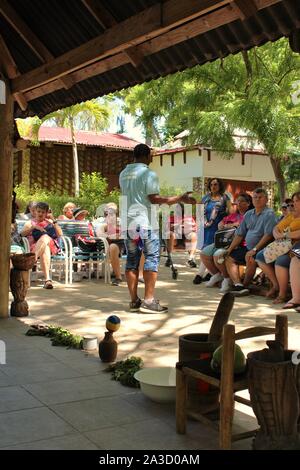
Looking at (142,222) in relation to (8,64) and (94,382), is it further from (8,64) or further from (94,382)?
(94,382)

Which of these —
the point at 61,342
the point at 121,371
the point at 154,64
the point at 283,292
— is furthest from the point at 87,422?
the point at 283,292

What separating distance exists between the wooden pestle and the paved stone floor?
483 mm

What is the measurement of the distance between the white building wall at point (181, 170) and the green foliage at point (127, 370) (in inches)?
669

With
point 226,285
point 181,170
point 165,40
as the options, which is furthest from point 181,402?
point 181,170

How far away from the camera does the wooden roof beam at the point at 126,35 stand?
371 cm

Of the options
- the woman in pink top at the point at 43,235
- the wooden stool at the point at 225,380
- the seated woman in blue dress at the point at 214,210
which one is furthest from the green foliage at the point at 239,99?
the wooden stool at the point at 225,380

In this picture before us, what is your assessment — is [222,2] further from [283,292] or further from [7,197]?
[283,292]

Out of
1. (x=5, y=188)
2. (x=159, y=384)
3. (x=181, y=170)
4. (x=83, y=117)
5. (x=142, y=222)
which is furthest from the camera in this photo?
(x=181, y=170)

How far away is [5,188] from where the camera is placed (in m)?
5.77

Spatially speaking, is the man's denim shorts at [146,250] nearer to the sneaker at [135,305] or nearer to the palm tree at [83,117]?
the sneaker at [135,305]

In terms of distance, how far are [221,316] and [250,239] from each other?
4705mm

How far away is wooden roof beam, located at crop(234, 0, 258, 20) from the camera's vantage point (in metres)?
3.40

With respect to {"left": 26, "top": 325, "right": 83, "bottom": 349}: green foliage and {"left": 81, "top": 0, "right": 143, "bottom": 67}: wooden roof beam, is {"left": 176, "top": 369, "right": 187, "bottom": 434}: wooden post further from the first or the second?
{"left": 81, "top": 0, "right": 143, "bottom": 67}: wooden roof beam

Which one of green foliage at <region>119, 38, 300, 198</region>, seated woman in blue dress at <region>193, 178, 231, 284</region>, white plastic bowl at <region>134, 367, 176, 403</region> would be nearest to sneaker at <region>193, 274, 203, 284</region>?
seated woman in blue dress at <region>193, 178, 231, 284</region>
